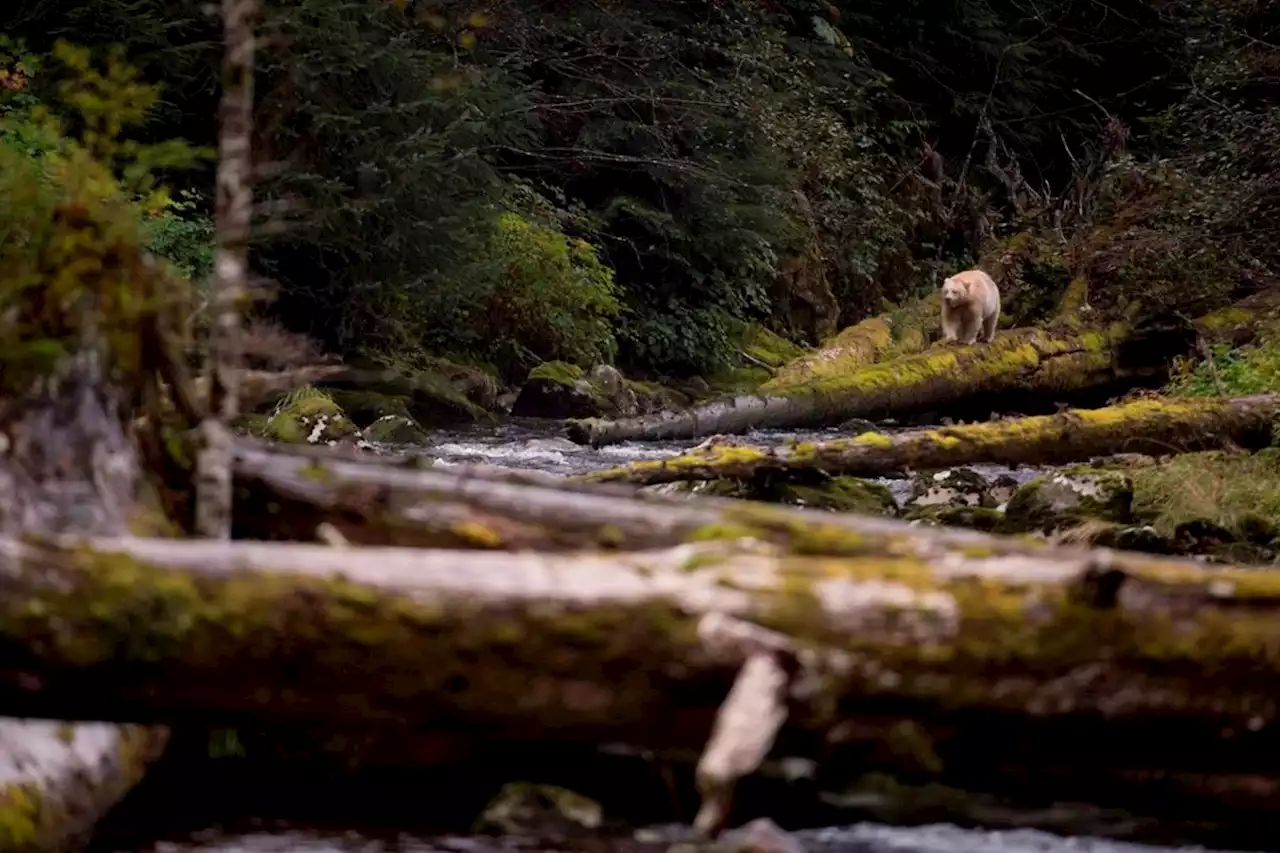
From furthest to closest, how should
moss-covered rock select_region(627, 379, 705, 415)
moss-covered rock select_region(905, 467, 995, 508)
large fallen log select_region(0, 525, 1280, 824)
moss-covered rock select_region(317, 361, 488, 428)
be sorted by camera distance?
moss-covered rock select_region(627, 379, 705, 415) → moss-covered rock select_region(317, 361, 488, 428) → moss-covered rock select_region(905, 467, 995, 508) → large fallen log select_region(0, 525, 1280, 824)

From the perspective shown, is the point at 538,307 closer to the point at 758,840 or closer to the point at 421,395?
the point at 421,395

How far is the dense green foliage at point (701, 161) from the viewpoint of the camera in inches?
460

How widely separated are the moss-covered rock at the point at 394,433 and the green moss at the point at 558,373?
247 centimetres

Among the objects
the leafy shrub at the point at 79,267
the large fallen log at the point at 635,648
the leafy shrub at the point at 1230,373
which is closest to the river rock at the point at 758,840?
the large fallen log at the point at 635,648

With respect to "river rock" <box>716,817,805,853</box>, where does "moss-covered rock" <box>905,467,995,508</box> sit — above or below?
above

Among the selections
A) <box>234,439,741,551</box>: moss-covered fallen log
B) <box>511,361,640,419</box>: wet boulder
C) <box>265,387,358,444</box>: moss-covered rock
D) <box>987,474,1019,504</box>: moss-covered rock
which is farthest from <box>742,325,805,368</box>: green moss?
Answer: <box>234,439,741,551</box>: moss-covered fallen log

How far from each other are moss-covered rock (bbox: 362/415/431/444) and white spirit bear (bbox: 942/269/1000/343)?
600 centimetres

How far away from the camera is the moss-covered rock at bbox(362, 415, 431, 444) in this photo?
11.3 meters

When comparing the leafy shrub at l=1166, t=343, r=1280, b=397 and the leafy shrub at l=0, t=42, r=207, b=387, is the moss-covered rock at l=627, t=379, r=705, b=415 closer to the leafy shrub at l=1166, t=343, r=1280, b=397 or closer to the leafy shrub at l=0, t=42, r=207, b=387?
the leafy shrub at l=1166, t=343, r=1280, b=397

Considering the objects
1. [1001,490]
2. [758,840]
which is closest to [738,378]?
[1001,490]

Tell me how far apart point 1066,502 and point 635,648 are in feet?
18.6

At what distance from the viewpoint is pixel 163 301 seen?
3.51 meters

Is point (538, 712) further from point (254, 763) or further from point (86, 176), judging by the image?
point (86, 176)

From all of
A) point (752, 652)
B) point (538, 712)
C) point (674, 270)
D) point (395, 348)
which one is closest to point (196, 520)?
point (538, 712)
